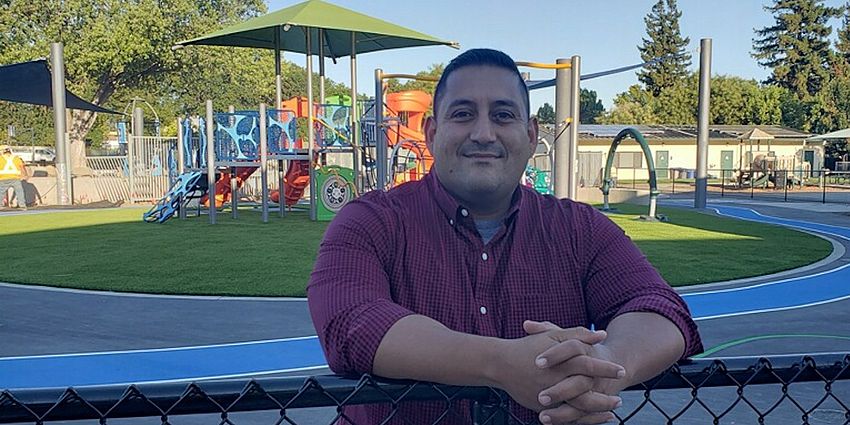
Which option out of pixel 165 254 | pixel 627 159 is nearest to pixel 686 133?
pixel 627 159

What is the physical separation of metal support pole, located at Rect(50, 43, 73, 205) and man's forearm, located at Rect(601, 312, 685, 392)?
1021 inches

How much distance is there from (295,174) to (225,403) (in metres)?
19.8

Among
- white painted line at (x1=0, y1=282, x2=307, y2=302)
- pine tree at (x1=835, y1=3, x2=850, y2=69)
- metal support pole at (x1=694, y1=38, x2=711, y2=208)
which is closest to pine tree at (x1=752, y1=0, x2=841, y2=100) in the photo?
pine tree at (x1=835, y1=3, x2=850, y2=69)

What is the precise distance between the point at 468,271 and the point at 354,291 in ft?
1.16

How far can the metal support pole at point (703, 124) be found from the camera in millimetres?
22516

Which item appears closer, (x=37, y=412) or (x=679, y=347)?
(x=37, y=412)

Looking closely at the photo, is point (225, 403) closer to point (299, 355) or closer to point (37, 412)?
point (37, 412)

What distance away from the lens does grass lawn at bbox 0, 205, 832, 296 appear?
966cm

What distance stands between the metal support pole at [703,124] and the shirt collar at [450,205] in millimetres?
21930

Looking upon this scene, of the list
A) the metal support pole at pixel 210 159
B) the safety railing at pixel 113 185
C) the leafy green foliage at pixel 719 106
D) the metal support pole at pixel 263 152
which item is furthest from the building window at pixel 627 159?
the metal support pole at pixel 210 159

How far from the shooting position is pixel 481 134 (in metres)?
2.01

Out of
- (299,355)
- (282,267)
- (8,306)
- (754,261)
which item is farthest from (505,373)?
(754,261)

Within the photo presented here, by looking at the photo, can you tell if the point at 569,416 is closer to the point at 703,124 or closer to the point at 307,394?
the point at 307,394

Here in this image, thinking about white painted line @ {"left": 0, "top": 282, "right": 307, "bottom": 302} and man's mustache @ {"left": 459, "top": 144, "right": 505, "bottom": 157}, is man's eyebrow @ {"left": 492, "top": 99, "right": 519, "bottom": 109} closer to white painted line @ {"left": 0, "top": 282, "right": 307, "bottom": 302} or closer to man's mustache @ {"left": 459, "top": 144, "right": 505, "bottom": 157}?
man's mustache @ {"left": 459, "top": 144, "right": 505, "bottom": 157}
